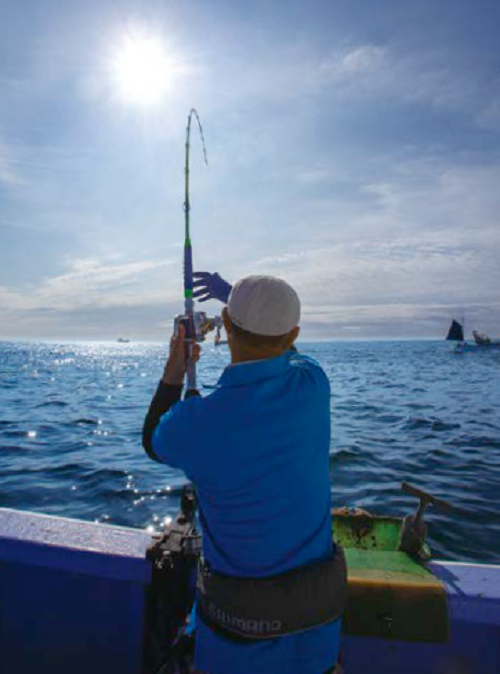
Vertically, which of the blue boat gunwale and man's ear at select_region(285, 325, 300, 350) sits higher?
man's ear at select_region(285, 325, 300, 350)

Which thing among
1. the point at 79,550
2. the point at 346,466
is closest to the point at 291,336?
the point at 79,550

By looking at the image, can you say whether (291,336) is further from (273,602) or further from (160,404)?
(273,602)

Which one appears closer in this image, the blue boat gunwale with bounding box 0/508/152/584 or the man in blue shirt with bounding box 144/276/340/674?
the man in blue shirt with bounding box 144/276/340/674

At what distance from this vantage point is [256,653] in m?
1.63

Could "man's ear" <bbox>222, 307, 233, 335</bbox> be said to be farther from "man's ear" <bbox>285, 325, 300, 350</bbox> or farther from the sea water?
the sea water

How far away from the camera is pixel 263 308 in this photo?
5.36ft

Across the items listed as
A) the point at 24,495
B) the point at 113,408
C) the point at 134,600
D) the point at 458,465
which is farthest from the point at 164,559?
the point at 113,408

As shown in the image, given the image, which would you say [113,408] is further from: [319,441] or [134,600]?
[319,441]

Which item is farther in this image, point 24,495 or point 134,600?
point 24,495

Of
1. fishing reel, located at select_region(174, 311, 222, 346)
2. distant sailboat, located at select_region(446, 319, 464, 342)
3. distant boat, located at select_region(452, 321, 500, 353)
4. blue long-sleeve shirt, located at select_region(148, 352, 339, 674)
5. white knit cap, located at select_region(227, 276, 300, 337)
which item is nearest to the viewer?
blue long-sleeve shirt, located at select_region(148, 352, 339, 674)

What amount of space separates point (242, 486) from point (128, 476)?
28.7ft

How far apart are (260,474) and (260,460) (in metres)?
0.05

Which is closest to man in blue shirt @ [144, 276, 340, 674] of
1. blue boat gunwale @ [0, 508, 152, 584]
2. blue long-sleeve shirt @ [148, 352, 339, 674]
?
blue long-sleeve shirt @ [148, 352, 339, 674]

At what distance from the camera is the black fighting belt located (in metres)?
1.60
